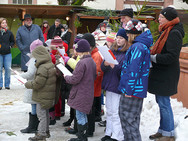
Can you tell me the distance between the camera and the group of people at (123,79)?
3.61 m

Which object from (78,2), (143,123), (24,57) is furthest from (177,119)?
(78,2)

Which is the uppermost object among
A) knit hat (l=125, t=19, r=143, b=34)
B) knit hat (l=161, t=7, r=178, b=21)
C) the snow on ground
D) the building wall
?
the building wall

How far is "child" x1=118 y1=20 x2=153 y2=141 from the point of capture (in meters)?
3.48

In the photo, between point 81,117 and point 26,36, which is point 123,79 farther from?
point 26,36

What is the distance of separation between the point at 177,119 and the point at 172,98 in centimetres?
112

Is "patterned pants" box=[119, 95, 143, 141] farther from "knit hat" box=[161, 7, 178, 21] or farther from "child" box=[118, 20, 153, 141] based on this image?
"knit hat" box=[161, 7, 178, 21]

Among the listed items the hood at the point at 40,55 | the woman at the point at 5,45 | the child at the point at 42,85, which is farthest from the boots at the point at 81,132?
the woman at the point at 5,45

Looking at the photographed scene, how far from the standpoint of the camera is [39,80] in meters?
4.19

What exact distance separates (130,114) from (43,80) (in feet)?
4.73

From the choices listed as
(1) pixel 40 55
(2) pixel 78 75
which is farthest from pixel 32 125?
(2) pixel 78 75

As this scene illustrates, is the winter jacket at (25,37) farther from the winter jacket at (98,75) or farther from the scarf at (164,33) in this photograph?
the scarf at (164,33)

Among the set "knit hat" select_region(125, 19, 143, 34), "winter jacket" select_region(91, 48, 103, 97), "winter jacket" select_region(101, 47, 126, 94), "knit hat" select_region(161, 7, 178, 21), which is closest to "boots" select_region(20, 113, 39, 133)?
"winter jacket" select_region(91, 48, 103, 97)

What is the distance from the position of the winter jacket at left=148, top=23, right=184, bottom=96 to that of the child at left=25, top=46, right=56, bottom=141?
5.08ft

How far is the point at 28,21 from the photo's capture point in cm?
832
